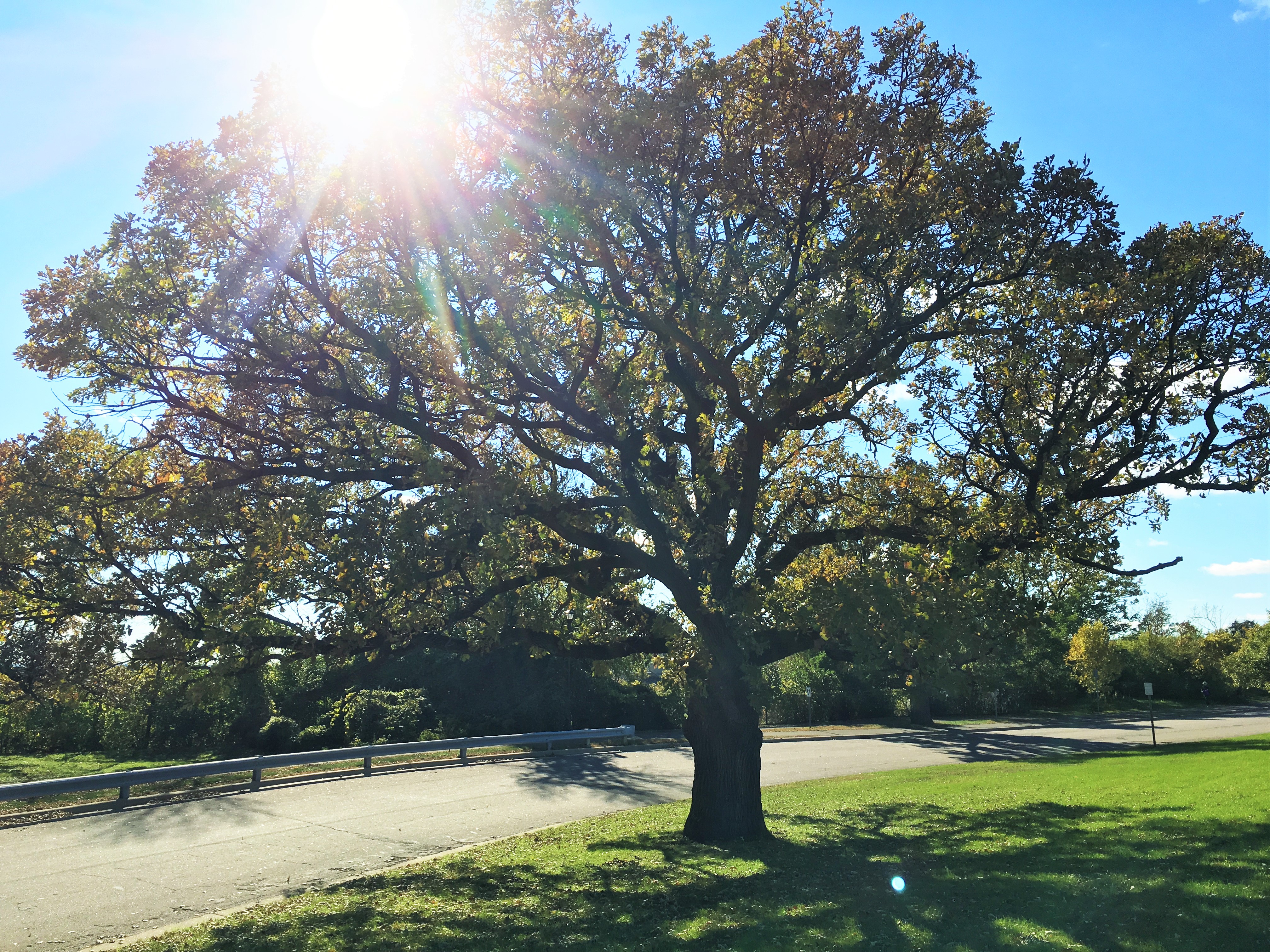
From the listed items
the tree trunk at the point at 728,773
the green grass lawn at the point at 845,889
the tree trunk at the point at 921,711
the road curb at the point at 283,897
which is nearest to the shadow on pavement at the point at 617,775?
the green grass lawn at the point at 845,889

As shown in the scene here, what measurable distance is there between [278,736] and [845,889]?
20579mm

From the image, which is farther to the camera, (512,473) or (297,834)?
(297,834)

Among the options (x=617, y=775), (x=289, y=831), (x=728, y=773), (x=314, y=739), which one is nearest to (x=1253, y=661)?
(x=617, y=775)

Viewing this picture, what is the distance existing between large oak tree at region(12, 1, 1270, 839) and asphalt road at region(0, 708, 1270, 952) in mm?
3303

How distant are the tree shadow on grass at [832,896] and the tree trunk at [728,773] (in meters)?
0.40

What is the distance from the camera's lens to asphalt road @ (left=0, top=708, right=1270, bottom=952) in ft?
31.0

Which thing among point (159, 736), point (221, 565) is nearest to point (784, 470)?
point (221, 565)

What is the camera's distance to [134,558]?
11.0 m

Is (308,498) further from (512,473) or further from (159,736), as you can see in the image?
(159,736)

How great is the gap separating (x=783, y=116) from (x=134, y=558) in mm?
9885

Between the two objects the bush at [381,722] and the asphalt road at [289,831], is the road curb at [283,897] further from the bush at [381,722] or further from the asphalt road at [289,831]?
the bush at [381,722]

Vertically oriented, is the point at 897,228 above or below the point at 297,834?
above

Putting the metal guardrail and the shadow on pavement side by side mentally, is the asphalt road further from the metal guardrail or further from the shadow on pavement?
the metal guardrail

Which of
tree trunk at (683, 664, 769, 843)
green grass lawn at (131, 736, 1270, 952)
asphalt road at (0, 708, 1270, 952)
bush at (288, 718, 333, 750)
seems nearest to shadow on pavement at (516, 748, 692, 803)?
asphalt road at (0, 708, 1270, 952)
